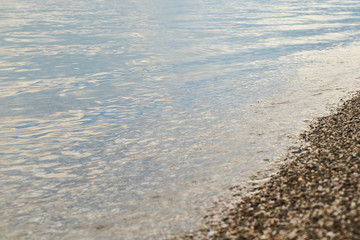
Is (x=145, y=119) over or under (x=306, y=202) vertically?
under

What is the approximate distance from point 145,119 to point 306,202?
24.4 ft

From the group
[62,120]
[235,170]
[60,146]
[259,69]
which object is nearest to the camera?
[235,170]

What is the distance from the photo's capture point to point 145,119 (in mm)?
12719

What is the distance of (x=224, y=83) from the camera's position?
1675 centimetres

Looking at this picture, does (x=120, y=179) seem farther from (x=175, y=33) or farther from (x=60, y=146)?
(x=175, y=33)

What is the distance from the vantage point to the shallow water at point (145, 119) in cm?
752

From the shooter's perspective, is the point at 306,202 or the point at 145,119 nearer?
the point at 306,202

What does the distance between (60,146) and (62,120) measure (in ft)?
7.27

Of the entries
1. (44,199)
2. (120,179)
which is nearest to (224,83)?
(120,179)

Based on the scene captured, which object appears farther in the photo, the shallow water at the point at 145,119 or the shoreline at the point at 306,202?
the shallow water at the point at 145,119

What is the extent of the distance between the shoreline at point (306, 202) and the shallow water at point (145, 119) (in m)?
0.74

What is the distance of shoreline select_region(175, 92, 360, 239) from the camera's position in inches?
205

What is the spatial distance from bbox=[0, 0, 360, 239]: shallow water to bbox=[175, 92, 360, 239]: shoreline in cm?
74

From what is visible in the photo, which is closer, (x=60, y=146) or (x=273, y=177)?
(x=273, y=177)
